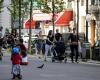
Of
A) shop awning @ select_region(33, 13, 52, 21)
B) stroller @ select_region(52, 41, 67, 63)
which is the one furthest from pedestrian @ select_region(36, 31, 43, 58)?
shop awning @ select_region(33, 13, 52, 21)

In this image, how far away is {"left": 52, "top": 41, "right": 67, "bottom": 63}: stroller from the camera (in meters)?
31.8

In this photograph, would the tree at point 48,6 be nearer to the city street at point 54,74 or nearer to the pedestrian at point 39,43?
the pedestrian at point 39,43

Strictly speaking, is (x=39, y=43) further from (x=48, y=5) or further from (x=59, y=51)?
(x=48, y=5)

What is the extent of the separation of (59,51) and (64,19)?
1360 inches

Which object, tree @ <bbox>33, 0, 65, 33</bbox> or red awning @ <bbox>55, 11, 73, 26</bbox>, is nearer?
tree @ <bbox>33, 0, 65, 33</bbox>

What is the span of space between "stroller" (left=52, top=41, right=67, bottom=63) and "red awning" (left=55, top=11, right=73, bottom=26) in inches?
1330

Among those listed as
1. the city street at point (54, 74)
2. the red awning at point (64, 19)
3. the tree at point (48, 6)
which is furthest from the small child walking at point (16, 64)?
the red awning at point (64, 19)

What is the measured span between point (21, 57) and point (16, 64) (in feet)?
4.02

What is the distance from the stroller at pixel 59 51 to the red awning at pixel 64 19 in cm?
3378

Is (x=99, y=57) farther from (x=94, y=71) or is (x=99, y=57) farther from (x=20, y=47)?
(x=20, y=47)

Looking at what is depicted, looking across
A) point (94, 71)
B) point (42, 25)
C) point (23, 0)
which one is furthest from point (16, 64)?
point (42, 25)

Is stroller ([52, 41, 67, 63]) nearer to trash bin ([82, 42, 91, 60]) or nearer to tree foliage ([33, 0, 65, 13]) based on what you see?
trash bin ([82, 42, 91, 60])

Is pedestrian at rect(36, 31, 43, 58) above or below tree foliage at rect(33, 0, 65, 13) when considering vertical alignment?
below

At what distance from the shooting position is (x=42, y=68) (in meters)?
26.6
